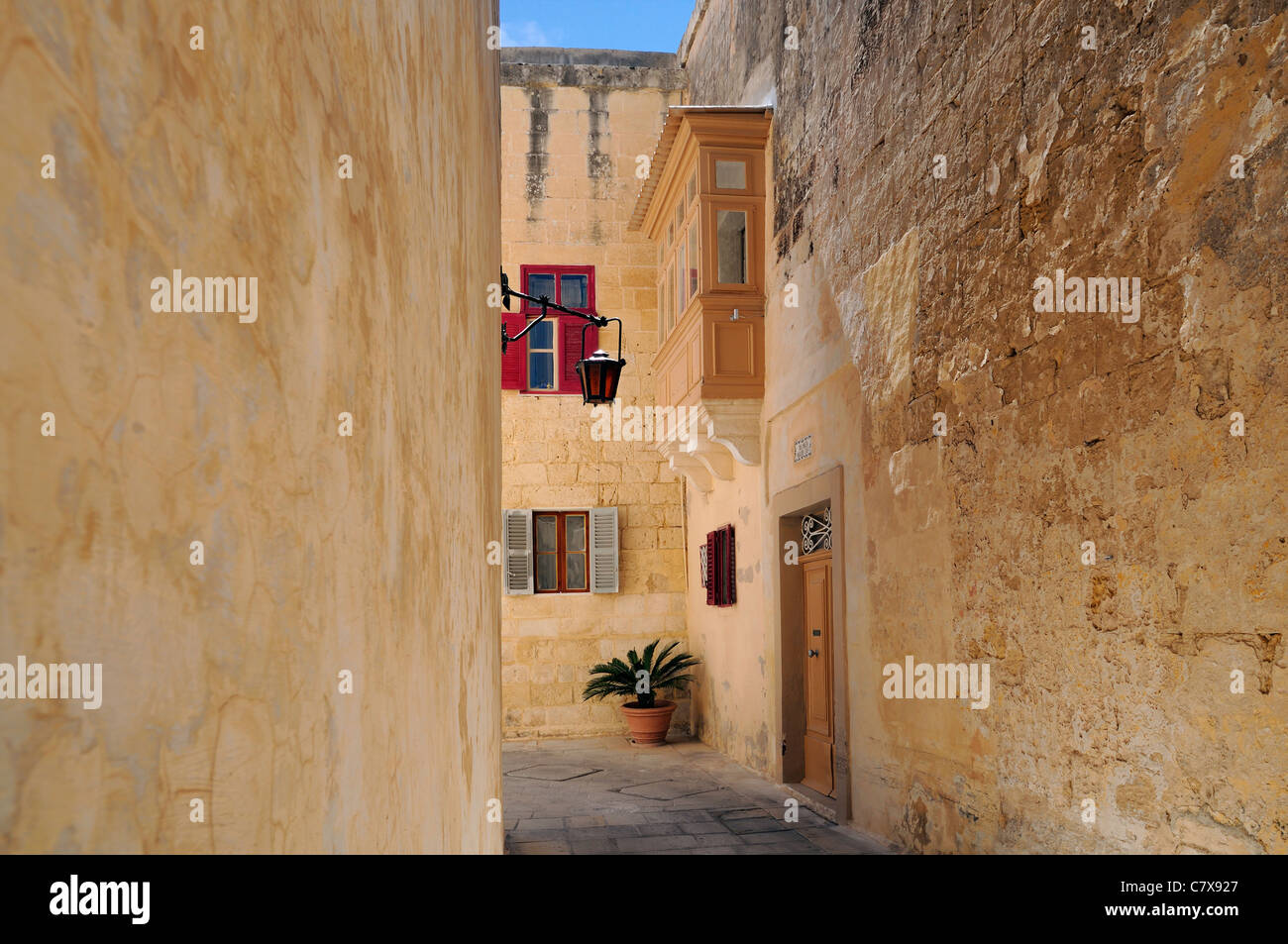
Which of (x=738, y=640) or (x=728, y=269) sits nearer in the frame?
(x=728, y=269)

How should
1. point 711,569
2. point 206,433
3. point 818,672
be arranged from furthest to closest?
point 711,569 < point 818,672 < point 206,433

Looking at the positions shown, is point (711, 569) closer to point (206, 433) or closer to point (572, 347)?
point (572, 347)

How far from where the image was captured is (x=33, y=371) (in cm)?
49

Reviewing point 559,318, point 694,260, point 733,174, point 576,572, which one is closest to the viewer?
point 733,174

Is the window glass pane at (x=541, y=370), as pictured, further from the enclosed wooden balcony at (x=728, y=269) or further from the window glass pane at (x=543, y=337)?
the enclosed wooden balcony at (x=728, y=269)

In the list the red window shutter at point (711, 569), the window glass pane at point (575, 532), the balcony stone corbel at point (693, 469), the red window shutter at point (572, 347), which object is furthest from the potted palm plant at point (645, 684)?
the red window shutter at point (572, 347)

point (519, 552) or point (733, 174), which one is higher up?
point (733, 174)

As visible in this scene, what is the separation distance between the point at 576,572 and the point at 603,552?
48 cm

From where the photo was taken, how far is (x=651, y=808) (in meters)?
8.27

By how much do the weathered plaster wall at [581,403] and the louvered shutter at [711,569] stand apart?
1899 millimetres

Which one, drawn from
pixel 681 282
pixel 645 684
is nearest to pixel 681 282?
pixel 681 282

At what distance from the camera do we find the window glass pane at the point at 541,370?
1408 cm

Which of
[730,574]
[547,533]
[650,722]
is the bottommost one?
[650,722]

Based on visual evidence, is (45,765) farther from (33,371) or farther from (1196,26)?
(1196,26)
